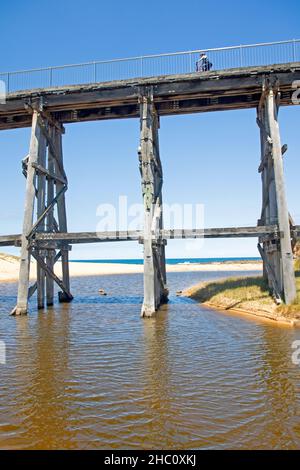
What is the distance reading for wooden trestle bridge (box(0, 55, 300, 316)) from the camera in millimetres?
17688

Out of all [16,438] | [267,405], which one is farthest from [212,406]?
[16,438]

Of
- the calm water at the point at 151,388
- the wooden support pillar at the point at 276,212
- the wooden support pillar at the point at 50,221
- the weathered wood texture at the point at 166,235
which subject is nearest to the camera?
the calm water at the point at 151,388

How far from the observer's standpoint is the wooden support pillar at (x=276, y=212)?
16641 mm

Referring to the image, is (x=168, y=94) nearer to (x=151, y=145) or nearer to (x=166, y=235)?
(x=151, y=145)

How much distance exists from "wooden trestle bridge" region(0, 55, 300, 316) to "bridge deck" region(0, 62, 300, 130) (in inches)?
1.9

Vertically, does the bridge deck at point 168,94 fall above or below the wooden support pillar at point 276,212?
above

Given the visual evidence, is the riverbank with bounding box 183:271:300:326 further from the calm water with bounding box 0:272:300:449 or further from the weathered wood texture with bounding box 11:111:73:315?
the weathered wood texture with bounding box 11:111:73:315

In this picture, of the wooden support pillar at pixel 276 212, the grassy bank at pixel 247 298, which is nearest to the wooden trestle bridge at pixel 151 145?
the wooden support pillar at pixel 276 212

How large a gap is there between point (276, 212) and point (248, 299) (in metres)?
5.13

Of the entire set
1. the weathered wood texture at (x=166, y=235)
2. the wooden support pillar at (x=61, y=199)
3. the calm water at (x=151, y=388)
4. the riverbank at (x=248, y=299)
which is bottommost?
the calm water at (x=151, y=388)

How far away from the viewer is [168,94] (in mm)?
19078

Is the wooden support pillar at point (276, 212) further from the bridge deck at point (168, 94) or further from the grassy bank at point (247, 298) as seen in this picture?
the bridge deck at point (168, 94)

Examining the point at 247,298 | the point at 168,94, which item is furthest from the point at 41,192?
the point at 247,298

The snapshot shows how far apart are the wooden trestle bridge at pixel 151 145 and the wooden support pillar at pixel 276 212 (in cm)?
5
